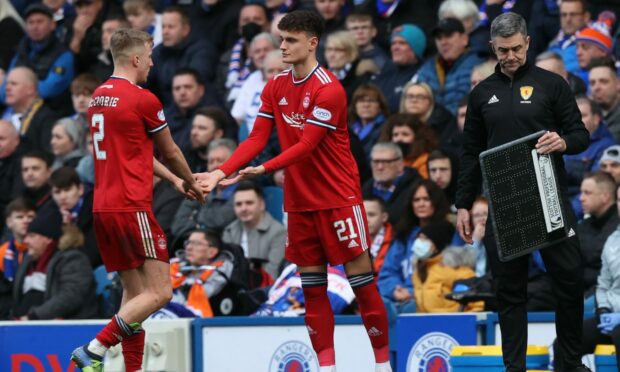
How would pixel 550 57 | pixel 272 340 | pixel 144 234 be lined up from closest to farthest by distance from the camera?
pixel 144 234 → pixel 272 340 → pixel 550 57

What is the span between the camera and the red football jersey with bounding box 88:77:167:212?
9180 mm

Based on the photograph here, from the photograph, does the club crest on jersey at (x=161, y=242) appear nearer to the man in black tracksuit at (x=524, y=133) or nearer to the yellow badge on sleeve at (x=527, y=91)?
the man in black tracksuit at (x=524, y=133)

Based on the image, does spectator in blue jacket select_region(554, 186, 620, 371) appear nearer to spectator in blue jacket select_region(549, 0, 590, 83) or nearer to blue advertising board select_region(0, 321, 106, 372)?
spectator in blue jacket select_region(549, 0, 590, 83)

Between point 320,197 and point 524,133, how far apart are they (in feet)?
5.10

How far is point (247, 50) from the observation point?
54.1ft

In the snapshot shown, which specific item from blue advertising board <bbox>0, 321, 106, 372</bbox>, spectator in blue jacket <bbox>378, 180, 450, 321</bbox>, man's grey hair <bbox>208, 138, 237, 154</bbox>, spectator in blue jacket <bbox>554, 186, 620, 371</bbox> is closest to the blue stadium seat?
man's grey hair <bbox>208, 138, 237, 154</bbox>

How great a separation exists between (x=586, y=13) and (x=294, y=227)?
584 centimetres

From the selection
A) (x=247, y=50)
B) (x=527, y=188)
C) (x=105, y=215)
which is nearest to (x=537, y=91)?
(x=527, y=188)

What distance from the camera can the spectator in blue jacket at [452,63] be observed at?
46.8 ft

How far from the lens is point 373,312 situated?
938 centimetres

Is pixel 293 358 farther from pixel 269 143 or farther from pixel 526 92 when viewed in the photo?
pixel 269 143

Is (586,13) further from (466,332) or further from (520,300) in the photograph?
(520,300)

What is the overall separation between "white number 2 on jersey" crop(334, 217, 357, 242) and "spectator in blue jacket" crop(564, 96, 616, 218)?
3527 millimetres

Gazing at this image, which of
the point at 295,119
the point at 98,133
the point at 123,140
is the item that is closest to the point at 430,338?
the point at 295,119
